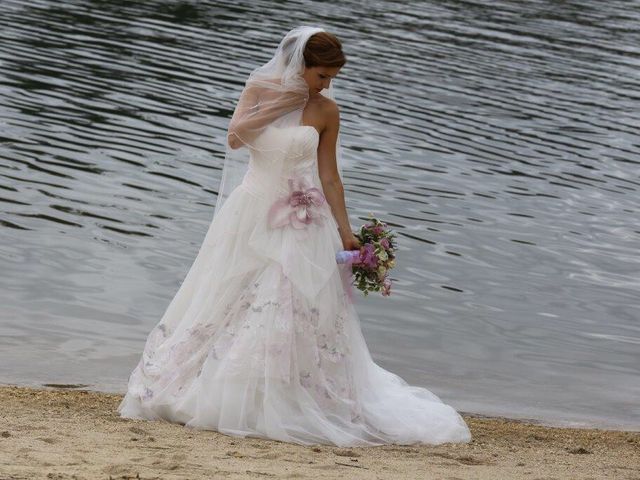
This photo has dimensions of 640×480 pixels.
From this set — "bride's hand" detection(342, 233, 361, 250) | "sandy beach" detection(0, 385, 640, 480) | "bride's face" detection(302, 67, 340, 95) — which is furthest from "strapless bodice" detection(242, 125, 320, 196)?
"sandy beach" detection(0, 385, 640, 480)

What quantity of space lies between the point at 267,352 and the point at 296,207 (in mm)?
769

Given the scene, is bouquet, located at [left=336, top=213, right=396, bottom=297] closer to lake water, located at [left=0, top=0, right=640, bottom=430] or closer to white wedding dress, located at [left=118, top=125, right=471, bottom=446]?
white wedding dress, located at [left=118, top=125, right=471, bottom=446]

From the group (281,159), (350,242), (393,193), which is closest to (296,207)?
(281,159)

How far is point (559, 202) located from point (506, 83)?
7.81 meters

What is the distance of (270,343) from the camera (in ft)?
21.4

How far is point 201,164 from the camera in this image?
14.9 m

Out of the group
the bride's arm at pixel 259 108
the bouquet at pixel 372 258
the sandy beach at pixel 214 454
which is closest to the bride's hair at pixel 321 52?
the bride's arm at pixel 259 108

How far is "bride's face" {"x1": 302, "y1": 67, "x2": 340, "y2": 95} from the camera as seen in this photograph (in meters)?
6.57

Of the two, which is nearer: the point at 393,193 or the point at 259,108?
the point at 259,108

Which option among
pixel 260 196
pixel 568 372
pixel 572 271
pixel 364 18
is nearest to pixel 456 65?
pixel 364 18

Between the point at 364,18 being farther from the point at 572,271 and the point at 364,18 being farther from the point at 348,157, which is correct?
the point at 572,271

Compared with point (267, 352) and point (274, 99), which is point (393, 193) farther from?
point (267, 352)

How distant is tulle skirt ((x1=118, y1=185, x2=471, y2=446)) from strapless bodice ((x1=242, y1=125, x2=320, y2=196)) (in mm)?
95

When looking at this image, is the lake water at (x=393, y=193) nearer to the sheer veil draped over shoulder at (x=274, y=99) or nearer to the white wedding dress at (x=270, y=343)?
the white wedding dress at (x=270, y=343)
